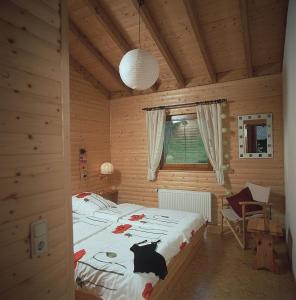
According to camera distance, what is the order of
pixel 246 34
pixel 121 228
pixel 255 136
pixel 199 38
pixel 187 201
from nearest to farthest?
pixel 121 228 → pixel 246 34 → pixel 199 38 → pixel 255 136 → pixel 187 201

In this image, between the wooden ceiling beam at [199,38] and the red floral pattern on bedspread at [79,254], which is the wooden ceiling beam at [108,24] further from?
the red floral pattern on bedspread at [79,254]

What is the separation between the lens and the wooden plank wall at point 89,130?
178 inches

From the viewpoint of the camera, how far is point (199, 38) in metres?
3.52

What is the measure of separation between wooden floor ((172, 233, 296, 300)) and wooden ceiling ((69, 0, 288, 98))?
116 inches

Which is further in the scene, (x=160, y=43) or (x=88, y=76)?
(x=88, y=76)

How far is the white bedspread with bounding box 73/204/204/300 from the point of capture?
187 cm

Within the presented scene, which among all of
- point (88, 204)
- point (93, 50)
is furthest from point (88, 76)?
point (88, 204)

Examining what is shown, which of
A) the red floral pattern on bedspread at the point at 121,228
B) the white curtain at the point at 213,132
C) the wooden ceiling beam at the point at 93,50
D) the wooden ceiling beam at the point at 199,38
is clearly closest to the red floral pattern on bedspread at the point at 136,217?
the red floral pattern on bedspread at the point at 121,228

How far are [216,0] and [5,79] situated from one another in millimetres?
3013

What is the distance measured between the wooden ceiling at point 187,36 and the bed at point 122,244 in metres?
2.52

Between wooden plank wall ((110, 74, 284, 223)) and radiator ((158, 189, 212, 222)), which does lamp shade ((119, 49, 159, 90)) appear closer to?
wooden plank wall ((110, 74, 284, 223))

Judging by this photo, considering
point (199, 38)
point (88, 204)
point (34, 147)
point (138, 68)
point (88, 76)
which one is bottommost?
point (88, 204)

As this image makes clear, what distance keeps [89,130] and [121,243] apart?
2925 mm

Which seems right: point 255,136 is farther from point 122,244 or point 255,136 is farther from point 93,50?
point 93,50
